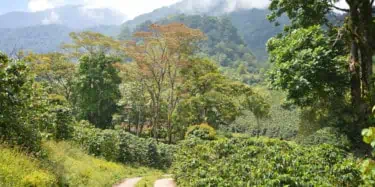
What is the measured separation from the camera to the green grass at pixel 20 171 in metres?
6.21

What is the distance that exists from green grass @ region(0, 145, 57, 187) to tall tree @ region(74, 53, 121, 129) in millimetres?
23715

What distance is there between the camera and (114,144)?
19109 millimetres

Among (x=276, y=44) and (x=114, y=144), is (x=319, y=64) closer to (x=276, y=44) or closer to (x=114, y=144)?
(x=276, y=44)

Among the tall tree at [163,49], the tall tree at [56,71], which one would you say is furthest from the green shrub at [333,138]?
the tall tree at [56,71]

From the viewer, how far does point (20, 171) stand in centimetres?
682

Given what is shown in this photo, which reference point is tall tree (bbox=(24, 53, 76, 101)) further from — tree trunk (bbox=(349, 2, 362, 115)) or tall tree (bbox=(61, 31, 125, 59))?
tree trunk (bbox=(349, 2, 362, 115))

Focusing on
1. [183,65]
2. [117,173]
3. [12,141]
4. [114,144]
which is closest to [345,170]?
[12,141]

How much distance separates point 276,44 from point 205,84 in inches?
732

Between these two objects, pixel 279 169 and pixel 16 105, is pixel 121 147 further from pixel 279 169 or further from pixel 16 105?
pixel 279 169

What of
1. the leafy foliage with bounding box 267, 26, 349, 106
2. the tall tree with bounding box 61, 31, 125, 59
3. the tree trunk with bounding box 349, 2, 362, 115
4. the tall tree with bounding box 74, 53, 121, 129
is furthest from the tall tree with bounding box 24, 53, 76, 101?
the tree trunk with bounding box 349, 2, 362, 115

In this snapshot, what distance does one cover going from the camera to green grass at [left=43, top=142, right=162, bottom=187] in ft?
31.0

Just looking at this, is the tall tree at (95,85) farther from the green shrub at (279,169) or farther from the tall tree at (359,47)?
the tall tree at (359,47)

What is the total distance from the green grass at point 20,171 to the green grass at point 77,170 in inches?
45.1

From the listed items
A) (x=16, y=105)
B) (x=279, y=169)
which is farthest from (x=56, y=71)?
(x=279, y=169)
